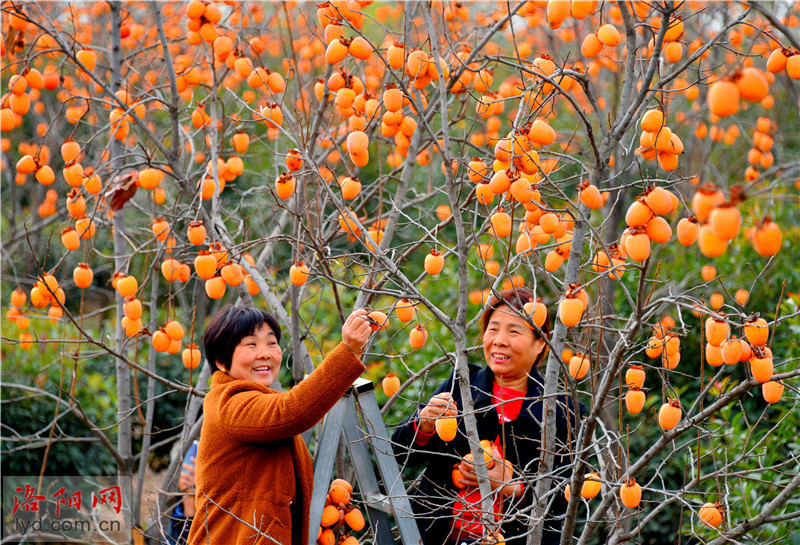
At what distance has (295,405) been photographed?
6.03 ft

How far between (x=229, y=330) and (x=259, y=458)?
390 millimetres

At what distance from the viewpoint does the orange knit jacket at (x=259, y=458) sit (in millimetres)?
1842

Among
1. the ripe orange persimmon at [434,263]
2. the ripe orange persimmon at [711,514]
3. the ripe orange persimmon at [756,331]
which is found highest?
the ripe orange persimmon at [434,263]

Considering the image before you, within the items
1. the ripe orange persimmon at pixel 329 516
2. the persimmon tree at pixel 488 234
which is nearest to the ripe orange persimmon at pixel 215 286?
the persimmon tree at pixel 488 234

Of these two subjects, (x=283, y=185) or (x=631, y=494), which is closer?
(x=631, y=494)

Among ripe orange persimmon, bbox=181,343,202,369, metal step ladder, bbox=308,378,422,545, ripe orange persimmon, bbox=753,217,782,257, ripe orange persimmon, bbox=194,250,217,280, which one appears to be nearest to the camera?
ripe orange persimmon, bbox=753,217,782,257

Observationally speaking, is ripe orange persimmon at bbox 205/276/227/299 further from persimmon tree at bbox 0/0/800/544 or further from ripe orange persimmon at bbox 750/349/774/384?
ripe orange persimmon at bbox 750/349/774/384

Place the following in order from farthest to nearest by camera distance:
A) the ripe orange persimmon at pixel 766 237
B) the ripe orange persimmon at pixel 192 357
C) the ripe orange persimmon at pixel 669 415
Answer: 1. the ripe orange persimmon at pixel 192 357
2. the ripe orange persimmon at pixel 669 415
3. the ripe orange persimmon at pixel 766 237

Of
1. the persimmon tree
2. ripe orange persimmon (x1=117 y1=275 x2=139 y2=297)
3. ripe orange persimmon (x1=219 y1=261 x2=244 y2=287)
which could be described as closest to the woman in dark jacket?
the persimmon tree

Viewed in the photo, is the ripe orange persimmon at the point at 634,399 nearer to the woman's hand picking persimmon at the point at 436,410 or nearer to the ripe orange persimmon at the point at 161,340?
the woman's hand picking persimmon at the point at 436,410

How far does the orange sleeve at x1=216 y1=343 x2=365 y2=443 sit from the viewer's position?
6.00 feet

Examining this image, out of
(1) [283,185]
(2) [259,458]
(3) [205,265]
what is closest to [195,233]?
(3) [205,265]

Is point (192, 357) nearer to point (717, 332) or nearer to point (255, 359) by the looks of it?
point (255, 359)

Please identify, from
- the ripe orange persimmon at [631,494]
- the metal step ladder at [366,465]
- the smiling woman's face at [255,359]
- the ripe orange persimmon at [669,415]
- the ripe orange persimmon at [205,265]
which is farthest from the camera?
the ripe orange persimmon at [205,265]
